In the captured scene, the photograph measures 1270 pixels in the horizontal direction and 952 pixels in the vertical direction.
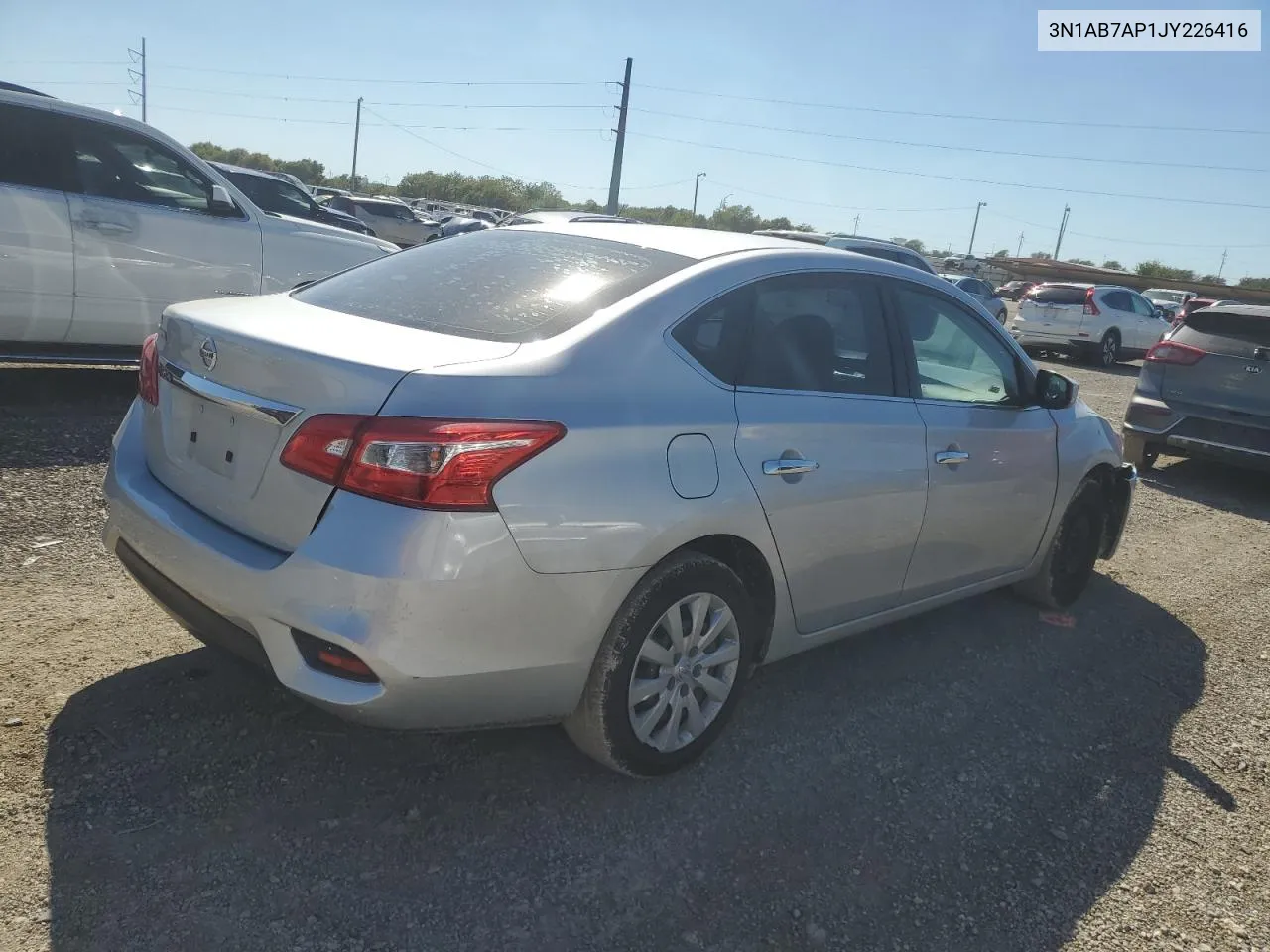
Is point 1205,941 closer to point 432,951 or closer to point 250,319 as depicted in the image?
point 432,951

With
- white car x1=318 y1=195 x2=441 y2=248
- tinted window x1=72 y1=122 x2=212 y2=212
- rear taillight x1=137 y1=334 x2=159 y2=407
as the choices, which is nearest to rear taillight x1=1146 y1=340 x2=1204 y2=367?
tinted window x1=72 y1=122 x2=212 y2=212

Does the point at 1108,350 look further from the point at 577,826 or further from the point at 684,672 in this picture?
the point at 577,826

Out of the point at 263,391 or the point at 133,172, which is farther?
the point at 133,172

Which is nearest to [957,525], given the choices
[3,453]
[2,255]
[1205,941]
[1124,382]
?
[1205,941]

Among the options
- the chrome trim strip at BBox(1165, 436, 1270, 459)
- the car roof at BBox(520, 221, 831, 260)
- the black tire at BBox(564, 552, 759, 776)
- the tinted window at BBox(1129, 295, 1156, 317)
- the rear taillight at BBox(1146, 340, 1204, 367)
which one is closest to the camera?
the black tire at BBox(564, 552, 759, 776)

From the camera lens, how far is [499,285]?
3.21 meters

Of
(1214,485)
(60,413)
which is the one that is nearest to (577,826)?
(60,413)

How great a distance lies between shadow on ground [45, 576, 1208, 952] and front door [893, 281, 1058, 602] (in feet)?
2.09

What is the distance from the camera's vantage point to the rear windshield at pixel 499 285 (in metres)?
2.94

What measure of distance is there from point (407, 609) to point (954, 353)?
2.69m

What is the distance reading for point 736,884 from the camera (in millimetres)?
2730

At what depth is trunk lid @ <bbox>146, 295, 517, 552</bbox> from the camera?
2.53m

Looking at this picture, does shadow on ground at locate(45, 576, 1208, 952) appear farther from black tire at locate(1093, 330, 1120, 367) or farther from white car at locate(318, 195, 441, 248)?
white car at locate(318, 195, 441, 248)

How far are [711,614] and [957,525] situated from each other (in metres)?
1.40
